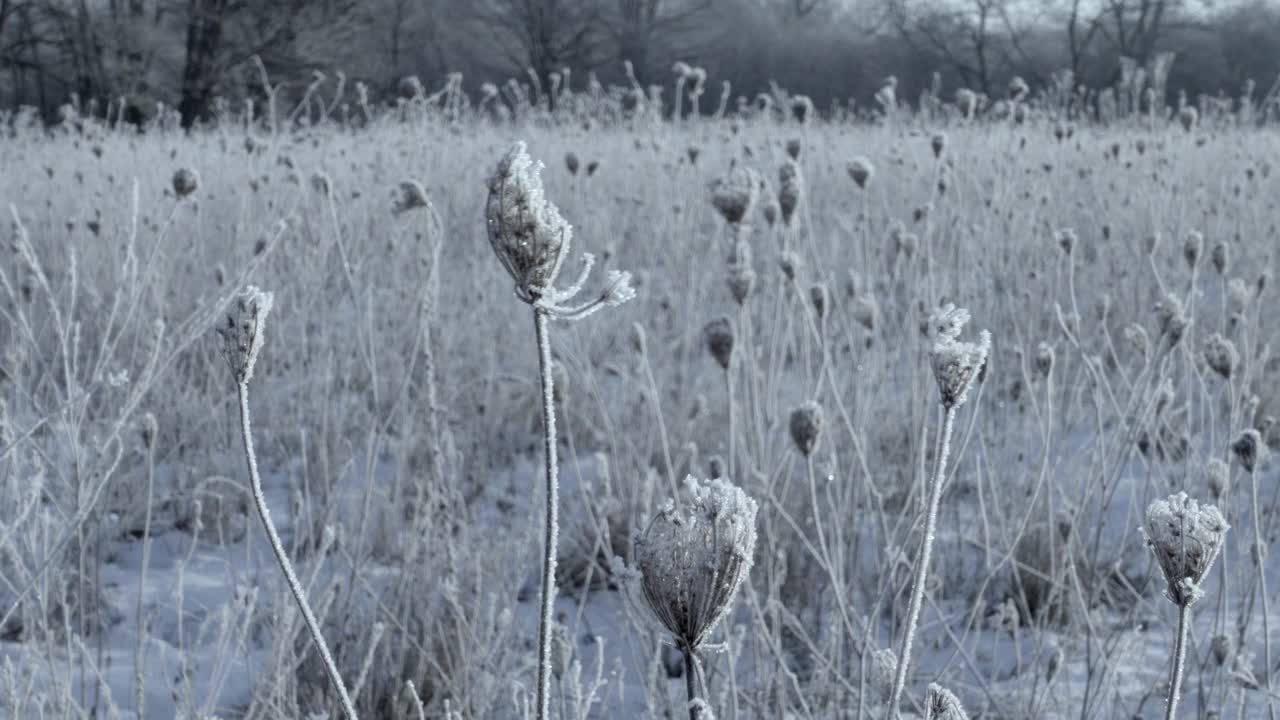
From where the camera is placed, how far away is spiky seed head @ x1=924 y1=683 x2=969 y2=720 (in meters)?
0.58

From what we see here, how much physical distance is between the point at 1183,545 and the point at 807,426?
0.52 metres

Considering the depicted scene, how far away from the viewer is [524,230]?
52cm

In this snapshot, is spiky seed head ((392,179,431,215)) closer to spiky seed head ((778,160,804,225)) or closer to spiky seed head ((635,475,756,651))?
spiky seed head ((778,160,804,225))

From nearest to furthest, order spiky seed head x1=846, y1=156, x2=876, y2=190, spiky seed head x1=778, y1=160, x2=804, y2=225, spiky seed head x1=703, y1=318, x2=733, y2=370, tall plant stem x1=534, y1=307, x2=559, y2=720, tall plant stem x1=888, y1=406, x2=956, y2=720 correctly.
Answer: tall plant stem x1=534, y1=307, x2=559, y2=720 → tall plant stem x1=888, y1=406, x2=956, y2=720 → spiky seed head x1=703, y1=318, x2=733, y2=370 → spiky seed head x1=778, y1=160, x2=804, y2=225 → spiky seed head x1=846, y1=156, x2=876, y2=190

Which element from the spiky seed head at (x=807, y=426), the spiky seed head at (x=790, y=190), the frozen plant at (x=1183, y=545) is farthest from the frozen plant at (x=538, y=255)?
the spiky seed head at (x=790, y=190)

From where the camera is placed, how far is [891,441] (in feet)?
8.19

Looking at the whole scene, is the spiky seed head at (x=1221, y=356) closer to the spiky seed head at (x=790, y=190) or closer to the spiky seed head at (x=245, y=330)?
the spiky seed head at (x=790, y=190)

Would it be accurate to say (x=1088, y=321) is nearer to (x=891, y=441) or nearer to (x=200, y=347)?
(x=891, y=441)

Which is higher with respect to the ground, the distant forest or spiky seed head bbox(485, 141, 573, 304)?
the distant forest

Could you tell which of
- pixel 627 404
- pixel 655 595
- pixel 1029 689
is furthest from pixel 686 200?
pixel 655 595

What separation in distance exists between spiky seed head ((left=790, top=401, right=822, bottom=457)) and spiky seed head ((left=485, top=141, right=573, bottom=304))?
0.65m

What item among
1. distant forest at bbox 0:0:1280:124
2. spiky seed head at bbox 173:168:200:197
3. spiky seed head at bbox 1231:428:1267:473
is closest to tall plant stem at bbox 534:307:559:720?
spiky seed head at bbox 1231:428:1267:473

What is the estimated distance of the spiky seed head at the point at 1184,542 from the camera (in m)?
0.64

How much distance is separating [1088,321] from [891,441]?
3.86 ft
